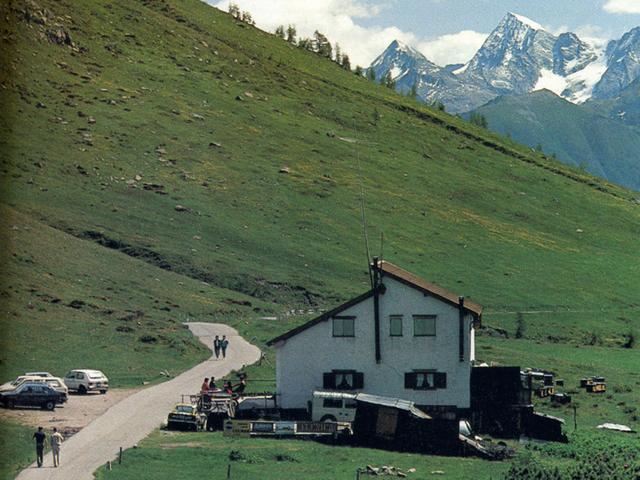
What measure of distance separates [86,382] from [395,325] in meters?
20.4

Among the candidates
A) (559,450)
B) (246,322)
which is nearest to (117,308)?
(246,322)

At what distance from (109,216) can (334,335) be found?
96514mm

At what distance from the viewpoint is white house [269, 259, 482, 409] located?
75.2m

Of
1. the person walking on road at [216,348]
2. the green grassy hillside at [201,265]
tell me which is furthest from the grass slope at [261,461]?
the person walking on road at [216,348]

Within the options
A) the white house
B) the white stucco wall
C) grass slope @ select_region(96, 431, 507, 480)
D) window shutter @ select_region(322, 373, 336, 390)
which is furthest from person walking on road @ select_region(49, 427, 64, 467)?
window shutter @ select_region(322, 373, 336, 390)

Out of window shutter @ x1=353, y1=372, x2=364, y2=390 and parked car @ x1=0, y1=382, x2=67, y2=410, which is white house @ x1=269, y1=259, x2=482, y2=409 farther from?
parked car @ x1=0, y1=382, x2=67, y2=410

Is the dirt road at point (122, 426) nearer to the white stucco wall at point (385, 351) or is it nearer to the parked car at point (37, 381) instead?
the parked car at point (37, 381)

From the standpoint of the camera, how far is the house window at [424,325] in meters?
75.8

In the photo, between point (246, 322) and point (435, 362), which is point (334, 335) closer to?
point (435, 362)

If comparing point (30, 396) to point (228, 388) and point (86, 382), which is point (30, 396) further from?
point (228, 388)

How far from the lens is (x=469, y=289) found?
162 meters

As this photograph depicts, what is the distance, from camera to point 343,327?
2990 inches

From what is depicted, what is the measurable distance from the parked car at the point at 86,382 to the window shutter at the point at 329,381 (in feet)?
48.7

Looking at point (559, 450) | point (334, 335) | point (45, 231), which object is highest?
point (45, 231)
